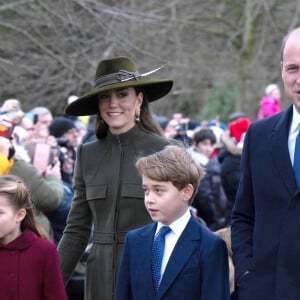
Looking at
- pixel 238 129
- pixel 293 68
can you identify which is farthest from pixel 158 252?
pixel 238 129

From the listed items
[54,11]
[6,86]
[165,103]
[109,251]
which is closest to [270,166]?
[109,251]

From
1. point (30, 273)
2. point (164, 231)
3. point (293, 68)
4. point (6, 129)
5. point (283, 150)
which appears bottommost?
point (30, 273)

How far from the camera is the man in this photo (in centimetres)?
396

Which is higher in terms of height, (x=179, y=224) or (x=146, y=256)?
(x=179, y=224)

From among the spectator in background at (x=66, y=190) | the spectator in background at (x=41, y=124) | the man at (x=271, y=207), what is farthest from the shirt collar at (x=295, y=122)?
the spectator in background at (x=41, y=124)

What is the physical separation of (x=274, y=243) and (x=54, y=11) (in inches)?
401

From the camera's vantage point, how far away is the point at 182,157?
4676 millimetres

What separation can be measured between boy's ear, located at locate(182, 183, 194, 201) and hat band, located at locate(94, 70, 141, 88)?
35.2 inches

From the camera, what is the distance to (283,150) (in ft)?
13.4

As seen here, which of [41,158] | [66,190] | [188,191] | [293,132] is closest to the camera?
[293,132]

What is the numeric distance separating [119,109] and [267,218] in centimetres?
146

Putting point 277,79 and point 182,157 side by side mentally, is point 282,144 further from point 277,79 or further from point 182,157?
point 277,79

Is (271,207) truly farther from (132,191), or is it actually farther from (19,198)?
(19,198)

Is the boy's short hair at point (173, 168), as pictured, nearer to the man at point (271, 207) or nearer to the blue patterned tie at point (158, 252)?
the blue patterned tie at point (158, 252)
